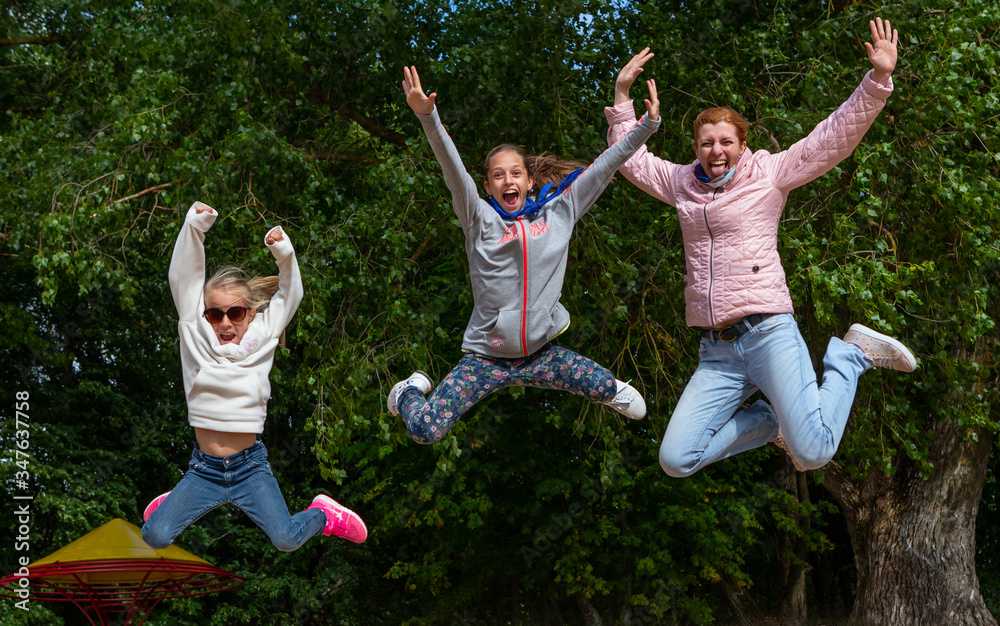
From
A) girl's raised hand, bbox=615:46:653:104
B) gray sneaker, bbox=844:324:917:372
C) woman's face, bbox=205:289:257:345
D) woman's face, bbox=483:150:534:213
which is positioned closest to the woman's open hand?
girl's raised hand, bbox=615:46:653:104

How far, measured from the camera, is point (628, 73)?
3.98 meters

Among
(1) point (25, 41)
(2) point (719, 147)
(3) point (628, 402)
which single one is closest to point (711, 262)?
(2) point (719, 147)

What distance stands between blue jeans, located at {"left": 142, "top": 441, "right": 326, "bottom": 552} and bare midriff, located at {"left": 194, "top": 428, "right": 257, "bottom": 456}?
2 cm

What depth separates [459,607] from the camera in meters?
13.2

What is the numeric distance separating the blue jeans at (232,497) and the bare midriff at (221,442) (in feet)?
0.07

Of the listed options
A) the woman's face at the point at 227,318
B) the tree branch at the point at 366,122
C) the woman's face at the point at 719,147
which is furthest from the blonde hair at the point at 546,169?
the tree branch at the point at 366,122

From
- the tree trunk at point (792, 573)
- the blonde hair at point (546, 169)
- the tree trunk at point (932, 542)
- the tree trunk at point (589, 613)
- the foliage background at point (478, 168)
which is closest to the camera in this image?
the blonde hair at point (546, 169)

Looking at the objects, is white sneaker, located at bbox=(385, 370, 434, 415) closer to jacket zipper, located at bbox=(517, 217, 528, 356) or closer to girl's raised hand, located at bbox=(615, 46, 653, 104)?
jacket zipper, located at bbox=(517, 217, 528, 356)

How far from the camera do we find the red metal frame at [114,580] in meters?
7.39

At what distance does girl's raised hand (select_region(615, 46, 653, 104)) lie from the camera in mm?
3943

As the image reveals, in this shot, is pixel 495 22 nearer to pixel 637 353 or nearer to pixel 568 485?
pixel 637 353

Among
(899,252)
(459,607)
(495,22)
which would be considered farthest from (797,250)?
(459,607)

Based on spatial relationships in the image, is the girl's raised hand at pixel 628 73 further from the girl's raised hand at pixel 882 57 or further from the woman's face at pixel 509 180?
the girl's raised hand at pixel 882 57

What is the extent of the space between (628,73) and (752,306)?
1095mm
